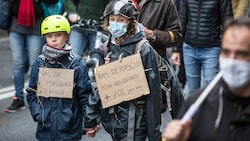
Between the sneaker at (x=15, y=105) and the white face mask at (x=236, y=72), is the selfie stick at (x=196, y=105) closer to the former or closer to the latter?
the white face mask at (x=236, y=72)

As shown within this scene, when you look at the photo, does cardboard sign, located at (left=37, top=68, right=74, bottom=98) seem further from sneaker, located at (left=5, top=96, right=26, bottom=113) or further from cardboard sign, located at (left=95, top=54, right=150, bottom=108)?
sneaker, located at (left=5, top=96, right=26, bottom=113)

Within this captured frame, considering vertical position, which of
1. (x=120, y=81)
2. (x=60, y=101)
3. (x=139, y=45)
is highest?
(x=139, y=45)

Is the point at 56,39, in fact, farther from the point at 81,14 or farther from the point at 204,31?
the point at 81,14

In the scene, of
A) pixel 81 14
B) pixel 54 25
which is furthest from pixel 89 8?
pixel 54 25

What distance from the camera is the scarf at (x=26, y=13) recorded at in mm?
7078

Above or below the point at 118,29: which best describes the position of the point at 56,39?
below

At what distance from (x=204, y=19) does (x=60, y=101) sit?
2.15 meters

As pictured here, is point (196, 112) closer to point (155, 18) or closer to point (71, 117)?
point (71, 117)

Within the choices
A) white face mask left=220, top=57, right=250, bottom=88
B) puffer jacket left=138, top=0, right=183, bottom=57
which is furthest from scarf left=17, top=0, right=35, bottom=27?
white face mask left=220, top=57, right=250, bottom=88

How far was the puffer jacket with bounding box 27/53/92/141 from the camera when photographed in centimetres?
486

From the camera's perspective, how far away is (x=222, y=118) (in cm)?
279

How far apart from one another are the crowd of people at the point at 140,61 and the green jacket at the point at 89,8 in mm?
12

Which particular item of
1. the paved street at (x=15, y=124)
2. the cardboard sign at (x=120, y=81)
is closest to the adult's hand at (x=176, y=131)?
the cardboard sign at (x=120, y=81)

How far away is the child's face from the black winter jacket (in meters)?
2.30
